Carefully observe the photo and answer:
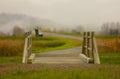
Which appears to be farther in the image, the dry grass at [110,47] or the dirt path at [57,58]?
the dry grass at [110,47]

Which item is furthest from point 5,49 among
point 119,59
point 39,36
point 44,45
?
point 39,36

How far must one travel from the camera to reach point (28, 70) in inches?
571

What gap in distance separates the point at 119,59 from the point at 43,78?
49.0ft

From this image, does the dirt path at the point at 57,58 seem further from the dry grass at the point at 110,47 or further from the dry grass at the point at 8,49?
the dry grass at the point at 110,47

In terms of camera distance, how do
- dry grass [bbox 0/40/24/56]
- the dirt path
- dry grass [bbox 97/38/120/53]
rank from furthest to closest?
dry grass [bbox 97/38/120/53], dry grass [bbox 0/40/24/56], the dirt path

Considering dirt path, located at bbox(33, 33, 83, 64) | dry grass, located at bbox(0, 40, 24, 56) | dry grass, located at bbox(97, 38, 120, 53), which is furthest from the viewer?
dry grass, located at bbox(97, 38, 120, 53)

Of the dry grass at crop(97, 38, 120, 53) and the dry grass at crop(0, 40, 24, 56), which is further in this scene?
the dry grass at crop(97, 38, 120, 53)

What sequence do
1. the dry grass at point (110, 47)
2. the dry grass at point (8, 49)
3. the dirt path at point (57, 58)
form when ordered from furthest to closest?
1. the dry grass at point (110, 47)
2. the dry grass at point (8, 49)
3. the dirt path at point (57, 58)

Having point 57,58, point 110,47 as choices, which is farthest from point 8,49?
point 110,47

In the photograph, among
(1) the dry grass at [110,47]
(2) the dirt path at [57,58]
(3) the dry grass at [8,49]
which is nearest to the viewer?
(2) the dirt path at [57,58]

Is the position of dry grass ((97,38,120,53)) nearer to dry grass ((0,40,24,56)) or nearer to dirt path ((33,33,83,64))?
dirt path ((33,33,83,64))

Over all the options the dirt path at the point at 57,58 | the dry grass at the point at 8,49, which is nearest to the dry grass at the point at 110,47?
the dirt path at the point at 57,58

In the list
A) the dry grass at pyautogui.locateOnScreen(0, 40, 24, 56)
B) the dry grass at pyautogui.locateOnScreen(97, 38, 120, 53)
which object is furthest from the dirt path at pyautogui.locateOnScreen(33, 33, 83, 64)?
the dry grass at pyautogui.locateOnScreen(97, 38, 120, 53)

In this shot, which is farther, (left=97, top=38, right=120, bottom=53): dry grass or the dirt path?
(left=97, top=38, right=120, bottom=53): dry grass
